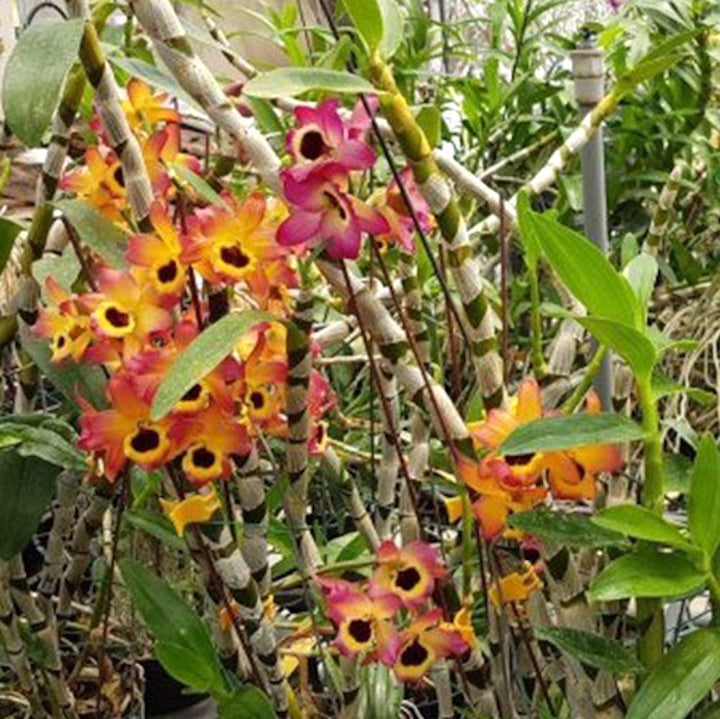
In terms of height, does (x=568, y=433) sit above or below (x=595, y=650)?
above

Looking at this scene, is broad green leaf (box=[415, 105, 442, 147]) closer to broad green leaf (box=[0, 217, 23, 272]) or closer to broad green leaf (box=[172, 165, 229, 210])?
broad green leaf (box=[172, 165, 229, 210])

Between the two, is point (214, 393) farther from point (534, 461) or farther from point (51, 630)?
point (51, 630)

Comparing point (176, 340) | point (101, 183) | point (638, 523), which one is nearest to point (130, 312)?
point (176, 340)

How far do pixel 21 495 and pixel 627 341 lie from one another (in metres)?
0.39

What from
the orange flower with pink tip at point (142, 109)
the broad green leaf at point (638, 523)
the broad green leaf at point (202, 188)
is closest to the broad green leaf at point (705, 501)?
the broad green leaf at point (638, 523)

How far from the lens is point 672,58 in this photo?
2.10 ft

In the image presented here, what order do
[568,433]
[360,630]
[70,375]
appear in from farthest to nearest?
1. [70,375]
2. [360,630]
3. [568,433]

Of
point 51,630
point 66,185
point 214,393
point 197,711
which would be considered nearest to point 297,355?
point 214,393

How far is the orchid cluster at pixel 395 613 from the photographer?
24.7 inches

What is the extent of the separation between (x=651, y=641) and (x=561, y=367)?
5.3 inches

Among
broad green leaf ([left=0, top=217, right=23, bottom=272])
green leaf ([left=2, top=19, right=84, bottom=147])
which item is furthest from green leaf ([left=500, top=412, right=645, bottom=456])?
broad green leaf ([left=0, top=217, right=23, bottom=272])

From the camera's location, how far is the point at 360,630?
63cm

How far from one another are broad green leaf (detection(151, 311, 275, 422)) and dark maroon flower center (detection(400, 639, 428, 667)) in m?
0.17

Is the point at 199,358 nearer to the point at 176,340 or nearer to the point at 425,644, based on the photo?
the point at 176,340
